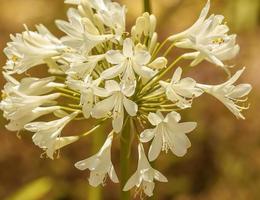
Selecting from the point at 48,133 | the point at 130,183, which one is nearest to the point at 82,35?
the point at 48,133

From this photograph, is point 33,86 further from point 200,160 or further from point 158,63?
point 200,160

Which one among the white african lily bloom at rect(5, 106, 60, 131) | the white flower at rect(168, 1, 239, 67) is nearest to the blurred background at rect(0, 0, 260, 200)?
the white flower at rect(168, 1, 239, 67)

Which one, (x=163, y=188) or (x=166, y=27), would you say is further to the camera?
(x=166, y=27)

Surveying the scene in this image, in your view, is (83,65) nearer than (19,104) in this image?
Yes

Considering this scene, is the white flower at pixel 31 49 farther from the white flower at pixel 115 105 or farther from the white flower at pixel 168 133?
the white flower at pixel 168 133

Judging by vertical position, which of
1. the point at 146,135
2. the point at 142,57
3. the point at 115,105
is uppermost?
the point at 142,57

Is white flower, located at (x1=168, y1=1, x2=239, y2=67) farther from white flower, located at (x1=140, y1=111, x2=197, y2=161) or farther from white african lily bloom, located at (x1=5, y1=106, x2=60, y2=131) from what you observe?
white african lily bloom, located at (x1=5, y1=106, x2=60, y2=131)

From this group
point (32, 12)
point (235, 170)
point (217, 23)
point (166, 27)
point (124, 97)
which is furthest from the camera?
point (32, 12)

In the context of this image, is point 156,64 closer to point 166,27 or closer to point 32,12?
point 166,27

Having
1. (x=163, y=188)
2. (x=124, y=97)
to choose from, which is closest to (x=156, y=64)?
(x=124, y=97)
